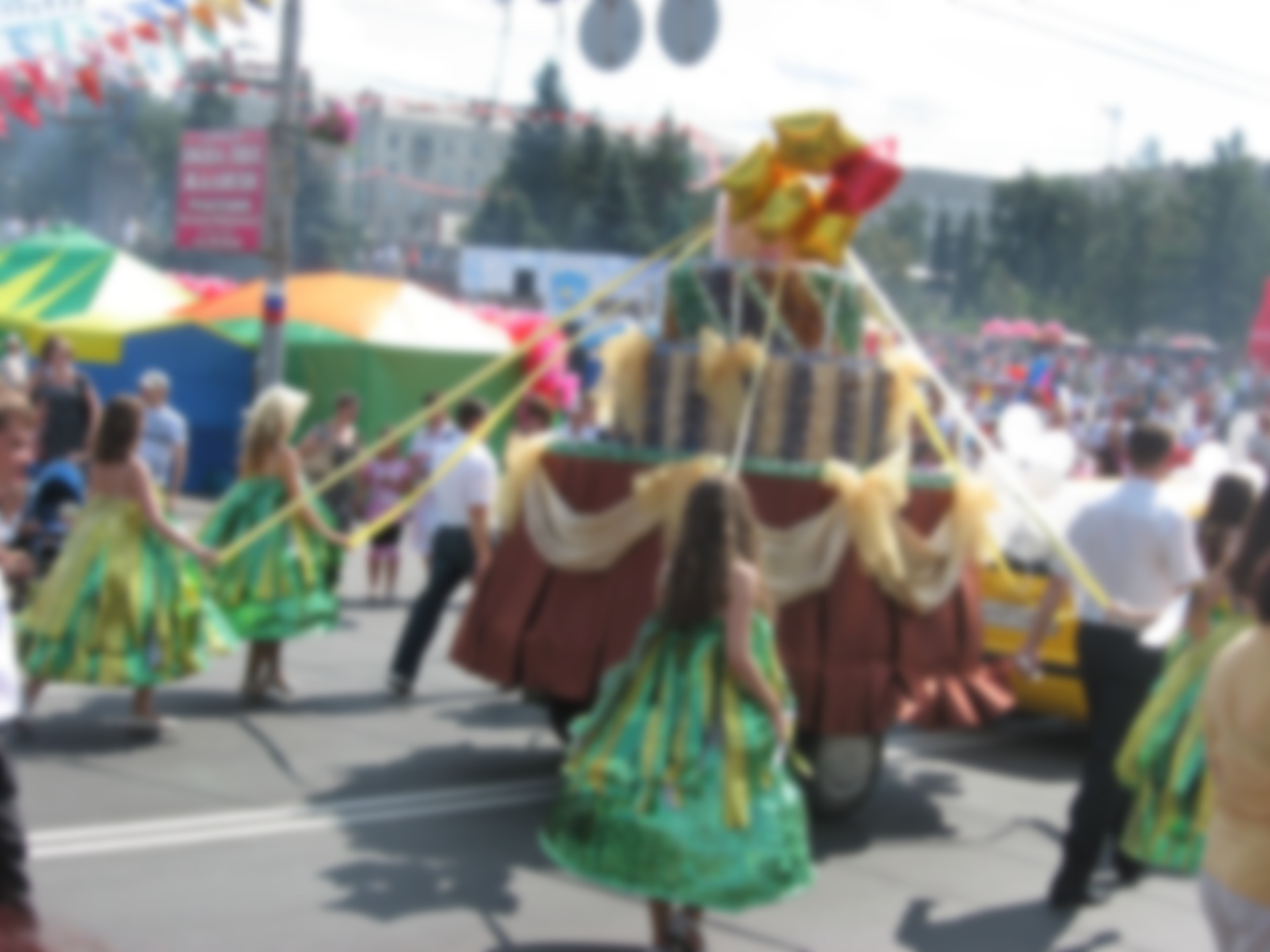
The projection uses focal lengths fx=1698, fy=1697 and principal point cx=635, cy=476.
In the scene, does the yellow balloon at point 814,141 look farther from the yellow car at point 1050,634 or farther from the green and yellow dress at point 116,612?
the green and yellow dress at point 116,612

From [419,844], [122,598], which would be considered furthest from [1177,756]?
[122,598]

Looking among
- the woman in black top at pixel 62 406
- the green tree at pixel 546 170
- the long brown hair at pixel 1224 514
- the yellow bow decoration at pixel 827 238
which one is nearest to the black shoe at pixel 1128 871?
the long brown hair at pixel 1224 514

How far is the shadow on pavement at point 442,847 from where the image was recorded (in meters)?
6.10

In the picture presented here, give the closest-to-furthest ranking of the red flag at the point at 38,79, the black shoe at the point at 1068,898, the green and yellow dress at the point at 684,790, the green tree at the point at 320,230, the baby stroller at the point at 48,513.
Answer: the green and yellow dress at the point at 684,790, the black shoe at the point at 1068,898, the red flag at the point at 38,79, the baby stroller at the point at 48,513, the green tree at the point at 320,230

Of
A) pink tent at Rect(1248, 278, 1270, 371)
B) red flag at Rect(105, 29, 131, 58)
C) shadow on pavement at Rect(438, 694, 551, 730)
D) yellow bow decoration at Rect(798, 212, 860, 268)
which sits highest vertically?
red flag at Rect(105, 29, 131, 58)

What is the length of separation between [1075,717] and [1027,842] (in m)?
1.93

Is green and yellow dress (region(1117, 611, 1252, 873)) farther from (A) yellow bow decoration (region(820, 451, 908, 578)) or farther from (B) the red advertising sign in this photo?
(B) the red advertising sign

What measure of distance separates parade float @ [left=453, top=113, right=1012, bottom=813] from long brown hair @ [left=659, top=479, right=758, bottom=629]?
5.29 feet

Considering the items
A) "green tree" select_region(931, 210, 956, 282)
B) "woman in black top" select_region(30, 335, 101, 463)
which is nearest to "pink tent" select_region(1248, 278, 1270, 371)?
"woman in black top" select_region(30, 335, 101, 463)

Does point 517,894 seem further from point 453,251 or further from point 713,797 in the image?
point 453,251

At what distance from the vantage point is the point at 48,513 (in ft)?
34.2

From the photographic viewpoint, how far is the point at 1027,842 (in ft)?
24.6

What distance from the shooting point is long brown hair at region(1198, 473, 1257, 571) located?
6.43 m

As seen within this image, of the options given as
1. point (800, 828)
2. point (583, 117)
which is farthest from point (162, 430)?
point (583, 117)
